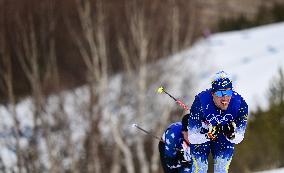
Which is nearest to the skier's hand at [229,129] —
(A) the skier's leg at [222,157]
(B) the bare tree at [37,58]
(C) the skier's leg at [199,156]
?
(A) the skier's leg at [222,157]

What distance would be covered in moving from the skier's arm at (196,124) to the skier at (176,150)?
1.06 metres

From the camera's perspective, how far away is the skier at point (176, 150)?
35.0 ft

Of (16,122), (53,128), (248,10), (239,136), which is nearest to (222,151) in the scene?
(239,136)

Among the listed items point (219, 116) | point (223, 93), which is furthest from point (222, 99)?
point (219, 116)

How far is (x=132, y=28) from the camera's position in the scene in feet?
116

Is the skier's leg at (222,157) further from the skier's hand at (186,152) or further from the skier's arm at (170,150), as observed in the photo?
the skier's arm at (170,150)

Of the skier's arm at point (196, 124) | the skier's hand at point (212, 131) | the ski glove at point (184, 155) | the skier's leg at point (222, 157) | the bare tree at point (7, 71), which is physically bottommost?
the skier's leg at point (222, 157)

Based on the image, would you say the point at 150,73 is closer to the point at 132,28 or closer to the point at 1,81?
the point at 132,28

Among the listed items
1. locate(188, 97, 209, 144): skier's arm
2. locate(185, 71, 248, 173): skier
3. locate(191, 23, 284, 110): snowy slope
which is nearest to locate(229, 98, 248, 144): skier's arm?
locate(185, 71, 248, 173): skier

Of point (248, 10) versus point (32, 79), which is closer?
point (32, 79)

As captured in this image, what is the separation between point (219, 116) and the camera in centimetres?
927

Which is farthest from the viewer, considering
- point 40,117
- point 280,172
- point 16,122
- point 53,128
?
point 53,128

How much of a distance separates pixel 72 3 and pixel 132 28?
131 inches

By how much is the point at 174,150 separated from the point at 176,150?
3 centimetres
